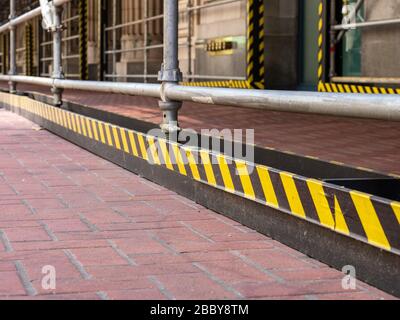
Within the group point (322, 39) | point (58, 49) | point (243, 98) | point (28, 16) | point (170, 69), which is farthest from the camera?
point (28, 16)

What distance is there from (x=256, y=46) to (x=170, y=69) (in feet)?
27.0

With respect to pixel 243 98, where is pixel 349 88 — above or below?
above

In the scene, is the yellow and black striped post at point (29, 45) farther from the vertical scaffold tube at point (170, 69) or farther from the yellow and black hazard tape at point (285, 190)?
the vertical scaffold tube at point (170, 69)

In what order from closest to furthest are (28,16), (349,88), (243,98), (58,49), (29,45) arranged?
(243,98) < (58,49) < (349,88) < (28,16) < (29,45)

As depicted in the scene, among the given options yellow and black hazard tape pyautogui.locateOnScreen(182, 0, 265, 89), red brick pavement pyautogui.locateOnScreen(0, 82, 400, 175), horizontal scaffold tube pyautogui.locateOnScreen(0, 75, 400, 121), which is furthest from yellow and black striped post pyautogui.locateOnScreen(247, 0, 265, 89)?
horizontal scaffold tube pyautogui.locateOnScreen(0, 75, 400, 121)

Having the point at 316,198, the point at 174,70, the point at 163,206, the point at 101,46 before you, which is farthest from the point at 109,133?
the point at 101,46

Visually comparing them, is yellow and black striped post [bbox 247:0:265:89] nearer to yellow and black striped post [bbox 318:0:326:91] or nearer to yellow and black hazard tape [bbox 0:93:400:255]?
yellow and black striped post [bbox 318:0:326:91]

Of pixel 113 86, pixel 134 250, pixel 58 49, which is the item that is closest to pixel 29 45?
pixel 58 49

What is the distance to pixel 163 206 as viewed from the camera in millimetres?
4949

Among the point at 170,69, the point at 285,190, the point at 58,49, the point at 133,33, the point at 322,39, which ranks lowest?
the point at 285,190

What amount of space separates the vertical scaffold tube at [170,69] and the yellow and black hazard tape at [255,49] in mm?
7816

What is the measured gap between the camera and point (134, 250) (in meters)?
3.80

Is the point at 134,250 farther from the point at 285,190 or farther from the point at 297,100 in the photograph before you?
the point at 297,100

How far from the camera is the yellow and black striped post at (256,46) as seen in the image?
44.0 feet
